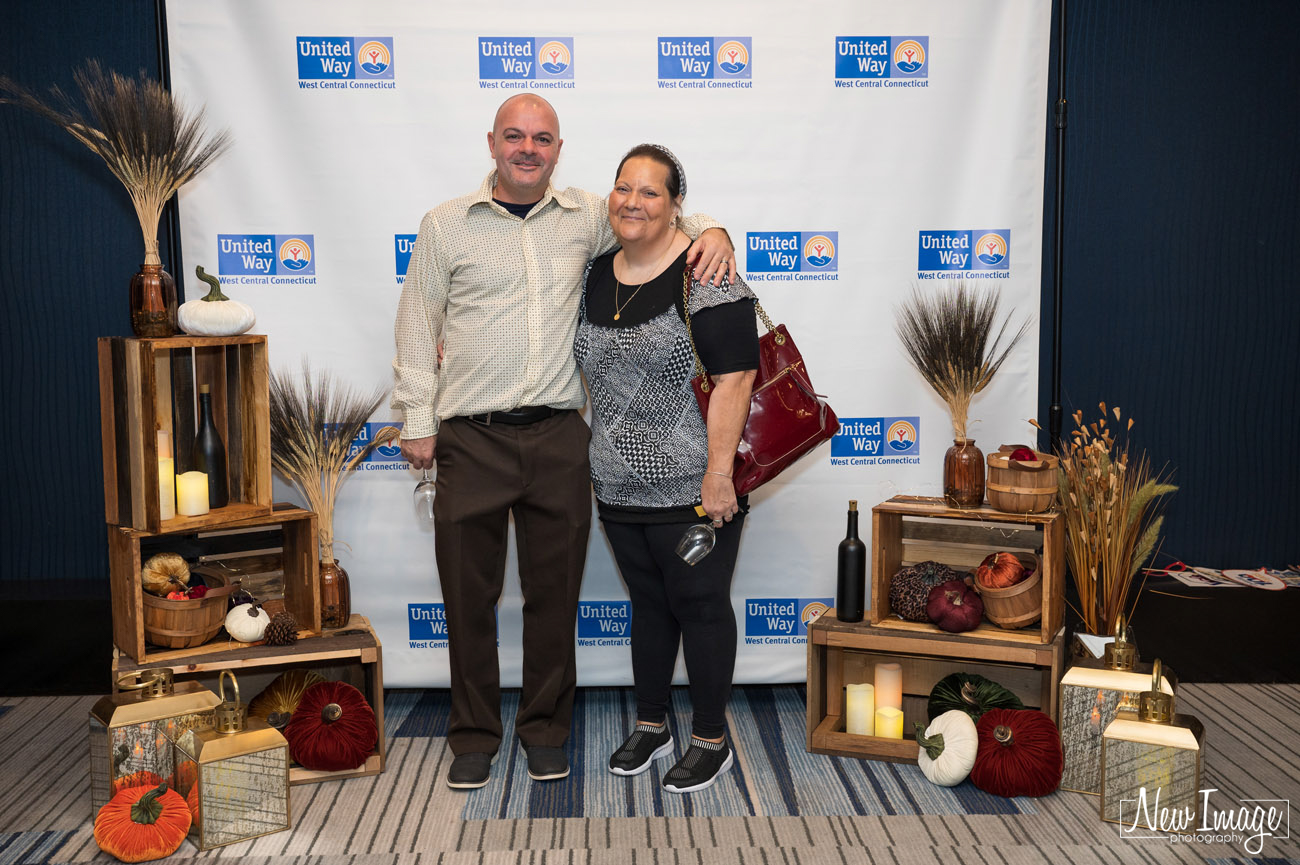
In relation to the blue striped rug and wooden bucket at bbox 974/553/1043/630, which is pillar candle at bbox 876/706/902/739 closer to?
the blue striped rug

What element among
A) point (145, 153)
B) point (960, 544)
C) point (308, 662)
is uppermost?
point (145, 153)

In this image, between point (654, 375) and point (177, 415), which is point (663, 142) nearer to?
point (654, 375)

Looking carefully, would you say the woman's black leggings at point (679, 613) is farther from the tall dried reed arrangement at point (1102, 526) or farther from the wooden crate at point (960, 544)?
the tall dried reed arrangement at point (1102, 526)

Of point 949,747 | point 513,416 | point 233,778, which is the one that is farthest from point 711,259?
point 233,778

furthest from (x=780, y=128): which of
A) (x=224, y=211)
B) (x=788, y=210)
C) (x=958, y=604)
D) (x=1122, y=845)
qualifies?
(x=1122, y=845)

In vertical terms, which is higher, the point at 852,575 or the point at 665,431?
the point at 665,431

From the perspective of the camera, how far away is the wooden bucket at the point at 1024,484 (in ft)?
9.10

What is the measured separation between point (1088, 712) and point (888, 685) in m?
0.54

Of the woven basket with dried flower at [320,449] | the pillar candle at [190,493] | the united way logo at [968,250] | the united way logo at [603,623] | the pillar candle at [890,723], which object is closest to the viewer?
the pillar candle at [190,493]

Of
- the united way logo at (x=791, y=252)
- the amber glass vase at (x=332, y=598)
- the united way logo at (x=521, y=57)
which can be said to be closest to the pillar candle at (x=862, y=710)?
the united way logo at (x=791, y=252)

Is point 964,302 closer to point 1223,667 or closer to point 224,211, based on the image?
point 1223,667

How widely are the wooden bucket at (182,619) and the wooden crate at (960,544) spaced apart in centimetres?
184

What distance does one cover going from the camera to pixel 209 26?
123 inches

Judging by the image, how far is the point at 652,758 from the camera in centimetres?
281
